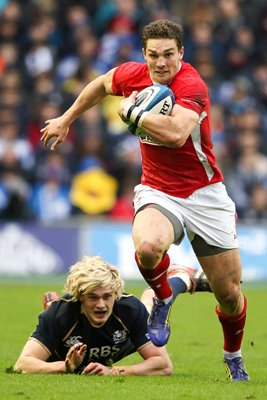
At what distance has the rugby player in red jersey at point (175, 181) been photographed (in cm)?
758

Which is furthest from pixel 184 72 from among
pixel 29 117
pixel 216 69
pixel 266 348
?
pixel 216 69

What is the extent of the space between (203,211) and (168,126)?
0.76 meters

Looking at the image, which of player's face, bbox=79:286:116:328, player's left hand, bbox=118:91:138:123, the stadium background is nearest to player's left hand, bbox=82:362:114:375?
player's face, bbox=79:286:116:328

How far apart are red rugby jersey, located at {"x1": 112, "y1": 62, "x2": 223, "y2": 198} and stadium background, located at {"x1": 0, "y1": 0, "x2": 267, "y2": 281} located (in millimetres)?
7467

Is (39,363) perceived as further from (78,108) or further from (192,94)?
(192,94)

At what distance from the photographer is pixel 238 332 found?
8453mm

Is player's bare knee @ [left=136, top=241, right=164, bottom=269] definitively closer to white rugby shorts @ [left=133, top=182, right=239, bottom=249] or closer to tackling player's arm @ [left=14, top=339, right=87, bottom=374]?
white rugby shorts @ [left=133, top=182, right=239, bottom=249]

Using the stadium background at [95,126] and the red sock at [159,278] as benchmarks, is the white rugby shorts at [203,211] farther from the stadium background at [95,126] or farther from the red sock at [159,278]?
the stadium background at [95,126]

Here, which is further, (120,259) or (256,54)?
(256,54)

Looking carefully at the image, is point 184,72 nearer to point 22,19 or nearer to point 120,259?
point 120,259

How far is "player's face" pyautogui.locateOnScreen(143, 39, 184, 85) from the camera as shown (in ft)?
25.5

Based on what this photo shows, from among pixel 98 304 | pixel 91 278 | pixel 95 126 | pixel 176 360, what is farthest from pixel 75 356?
pixel 95 126

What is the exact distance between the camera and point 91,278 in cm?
793

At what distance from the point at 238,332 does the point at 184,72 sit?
200 centimetres
